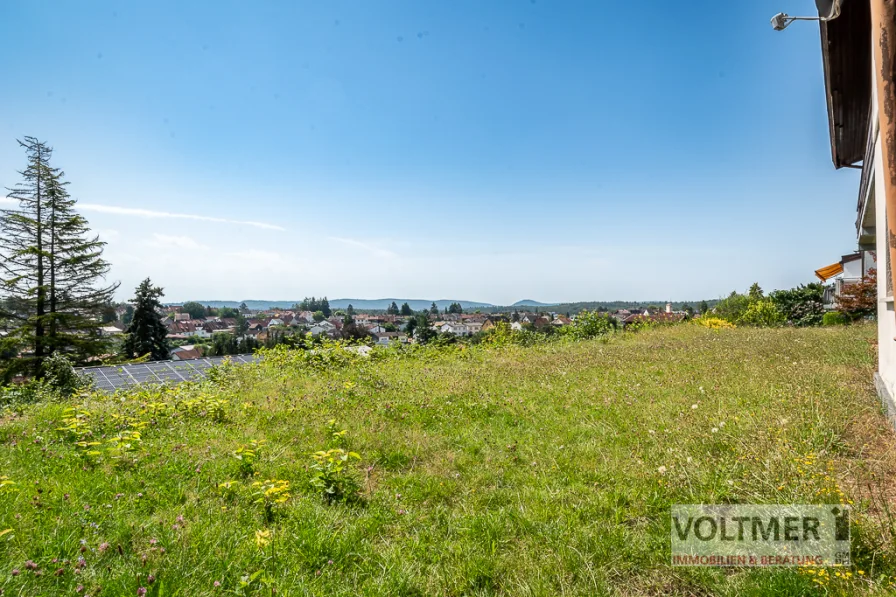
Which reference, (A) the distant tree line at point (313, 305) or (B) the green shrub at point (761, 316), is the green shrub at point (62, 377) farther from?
(A) the distant tree line at point (313, 305)

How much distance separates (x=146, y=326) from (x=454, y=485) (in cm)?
4719

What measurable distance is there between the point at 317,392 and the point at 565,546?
17.0 feet

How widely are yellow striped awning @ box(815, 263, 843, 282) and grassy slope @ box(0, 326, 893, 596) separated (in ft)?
112

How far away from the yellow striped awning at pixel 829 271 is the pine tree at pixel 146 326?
2296 inches

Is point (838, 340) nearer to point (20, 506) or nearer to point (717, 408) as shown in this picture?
point (717, 408)

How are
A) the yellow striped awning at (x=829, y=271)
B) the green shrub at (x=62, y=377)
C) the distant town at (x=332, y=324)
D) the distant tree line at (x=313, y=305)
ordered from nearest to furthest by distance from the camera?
the green shrub at (x=62, y=377) → the distant town at (x=332, y=324) → the yellow striped awning at (x=829, y=271) → the distant tree line at (x=313, y=305)

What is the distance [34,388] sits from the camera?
884 centimetres

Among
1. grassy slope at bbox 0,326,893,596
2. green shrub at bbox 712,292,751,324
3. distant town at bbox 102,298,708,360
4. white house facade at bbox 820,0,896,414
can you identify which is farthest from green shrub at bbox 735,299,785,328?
white house facade at bbox 820,0,896,414

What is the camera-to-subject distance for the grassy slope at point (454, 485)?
229cm

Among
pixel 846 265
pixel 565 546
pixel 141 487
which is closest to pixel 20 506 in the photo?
pixel 141 487

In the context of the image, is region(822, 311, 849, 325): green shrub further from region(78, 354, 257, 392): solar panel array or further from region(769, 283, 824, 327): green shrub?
region(78, 354, 257, 392): solar panel array

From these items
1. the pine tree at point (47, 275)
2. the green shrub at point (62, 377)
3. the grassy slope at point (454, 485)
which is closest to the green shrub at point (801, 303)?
the grassy slope at point (454, 485)

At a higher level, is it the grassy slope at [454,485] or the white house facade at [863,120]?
the white house facade at [863,120]

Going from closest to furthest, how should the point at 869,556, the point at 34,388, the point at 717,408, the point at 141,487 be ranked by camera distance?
the point at 869,556 → the point at 141,487 → the point at 717,408 → the point at 34,388
